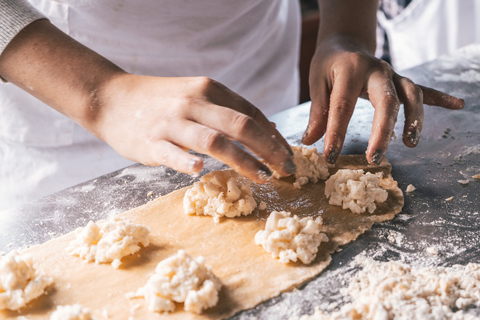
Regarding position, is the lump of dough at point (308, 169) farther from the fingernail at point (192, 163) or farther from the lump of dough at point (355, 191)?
the fingernail at point (192, 163)

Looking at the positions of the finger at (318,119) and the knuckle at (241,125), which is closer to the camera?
the knuckle at (241,125)

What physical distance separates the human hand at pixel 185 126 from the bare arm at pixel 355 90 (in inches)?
12.2

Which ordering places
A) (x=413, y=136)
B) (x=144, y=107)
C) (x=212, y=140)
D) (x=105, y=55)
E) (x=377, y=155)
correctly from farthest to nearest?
1. (x=105, y=55)
2. (x=413, y=136)
3. (x=377, y=155)
4. (x=144, y=107)
5. (x=212, y=140)

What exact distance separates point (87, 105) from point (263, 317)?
29.3 inches

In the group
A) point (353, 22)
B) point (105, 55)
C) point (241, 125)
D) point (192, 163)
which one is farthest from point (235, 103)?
point (353, 22)

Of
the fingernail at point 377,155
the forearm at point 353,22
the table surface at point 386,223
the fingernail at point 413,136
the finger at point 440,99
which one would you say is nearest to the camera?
the table surface at point 386,223

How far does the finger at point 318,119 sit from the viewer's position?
62.7 inches

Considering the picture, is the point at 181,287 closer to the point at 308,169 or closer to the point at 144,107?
the point at 144,107

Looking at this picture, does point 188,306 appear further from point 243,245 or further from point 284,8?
point 284,8

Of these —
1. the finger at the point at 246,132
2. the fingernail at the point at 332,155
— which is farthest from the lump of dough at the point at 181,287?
the fingernail at the point at 332,155

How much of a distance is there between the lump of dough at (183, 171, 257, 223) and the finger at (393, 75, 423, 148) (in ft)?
1.90

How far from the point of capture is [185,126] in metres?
1.19

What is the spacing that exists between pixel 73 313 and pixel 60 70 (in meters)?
0.70

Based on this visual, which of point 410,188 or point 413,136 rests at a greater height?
point 413,136
